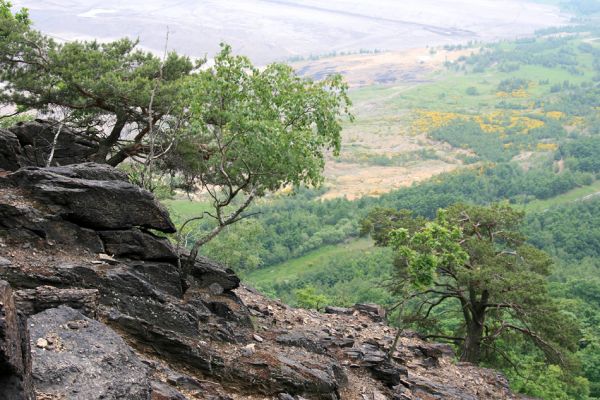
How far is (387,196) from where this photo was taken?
113 m

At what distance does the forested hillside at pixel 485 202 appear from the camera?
37.7 meters

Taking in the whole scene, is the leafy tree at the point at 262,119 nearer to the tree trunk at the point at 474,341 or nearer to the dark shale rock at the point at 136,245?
the dark shale rock at the point at 136,245

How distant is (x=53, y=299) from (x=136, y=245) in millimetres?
4657

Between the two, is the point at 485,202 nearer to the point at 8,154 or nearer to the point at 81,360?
the point at 8,154

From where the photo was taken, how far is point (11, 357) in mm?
7504

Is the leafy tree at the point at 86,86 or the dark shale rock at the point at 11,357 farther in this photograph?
the leafy tree at the point at 86,86

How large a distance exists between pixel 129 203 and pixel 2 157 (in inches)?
200

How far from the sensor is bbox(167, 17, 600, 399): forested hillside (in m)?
37.7

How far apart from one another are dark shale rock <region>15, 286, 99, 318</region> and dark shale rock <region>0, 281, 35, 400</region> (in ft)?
11.5

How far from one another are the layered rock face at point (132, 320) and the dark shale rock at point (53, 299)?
0.06ft

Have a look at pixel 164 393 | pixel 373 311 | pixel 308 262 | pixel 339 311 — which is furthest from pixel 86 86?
pixel 308 262

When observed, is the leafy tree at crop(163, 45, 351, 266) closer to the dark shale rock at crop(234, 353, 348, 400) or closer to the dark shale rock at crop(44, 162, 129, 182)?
the dark shale rock at crop(44, 162, 129, 182)

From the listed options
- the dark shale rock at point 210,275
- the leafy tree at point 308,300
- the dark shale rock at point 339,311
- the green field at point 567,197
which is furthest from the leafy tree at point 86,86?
the green field at point 567,197

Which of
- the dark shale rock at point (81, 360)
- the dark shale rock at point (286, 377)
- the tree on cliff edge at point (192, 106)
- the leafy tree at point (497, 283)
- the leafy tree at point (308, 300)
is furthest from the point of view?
the leafy tree at point (308, 300)
